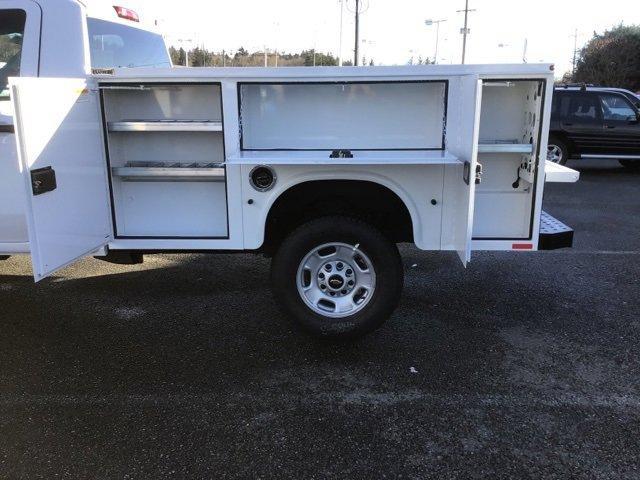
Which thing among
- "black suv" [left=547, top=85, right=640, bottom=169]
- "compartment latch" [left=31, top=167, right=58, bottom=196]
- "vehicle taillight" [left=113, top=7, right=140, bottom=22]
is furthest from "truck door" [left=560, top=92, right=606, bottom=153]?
"compartment latch" [left=31, top=167, right=58, bottom=196]

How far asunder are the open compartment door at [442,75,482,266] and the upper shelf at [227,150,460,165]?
95 millimetres

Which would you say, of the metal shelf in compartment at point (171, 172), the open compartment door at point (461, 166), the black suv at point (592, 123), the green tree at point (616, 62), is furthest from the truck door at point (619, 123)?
the green tree at point (616, 62)

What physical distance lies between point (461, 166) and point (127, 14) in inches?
120

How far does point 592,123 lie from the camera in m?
12.7

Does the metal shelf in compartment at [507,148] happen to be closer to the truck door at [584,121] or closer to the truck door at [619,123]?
the truck door at [584,121]

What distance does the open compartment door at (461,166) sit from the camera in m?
3.37

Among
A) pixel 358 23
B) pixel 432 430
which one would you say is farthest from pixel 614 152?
pixel 358 23

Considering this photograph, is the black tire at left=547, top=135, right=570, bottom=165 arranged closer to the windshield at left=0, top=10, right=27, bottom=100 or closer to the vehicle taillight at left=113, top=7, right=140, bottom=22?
the vehicle taillight at left=113, top=7, right=140, bottom=22

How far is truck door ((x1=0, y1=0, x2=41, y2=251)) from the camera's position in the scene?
12.2 ft

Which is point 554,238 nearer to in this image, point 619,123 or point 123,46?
point 123,46

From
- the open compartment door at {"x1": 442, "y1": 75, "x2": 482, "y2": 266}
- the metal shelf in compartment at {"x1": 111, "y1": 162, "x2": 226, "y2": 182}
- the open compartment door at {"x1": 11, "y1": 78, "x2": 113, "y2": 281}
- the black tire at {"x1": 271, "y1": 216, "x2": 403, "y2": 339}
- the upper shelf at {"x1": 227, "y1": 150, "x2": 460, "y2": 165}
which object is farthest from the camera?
the metal shelf in compartment at {"x1": 111, "y1": 162, "x2": 226, "y2": 182}

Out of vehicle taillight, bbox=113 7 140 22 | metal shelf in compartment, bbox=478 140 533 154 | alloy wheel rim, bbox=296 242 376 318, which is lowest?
alloy wheel rim, bbox=296 242 376 318

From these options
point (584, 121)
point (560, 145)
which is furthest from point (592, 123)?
point (560, 145)

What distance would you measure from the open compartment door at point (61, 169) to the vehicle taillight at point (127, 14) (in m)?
1.19
